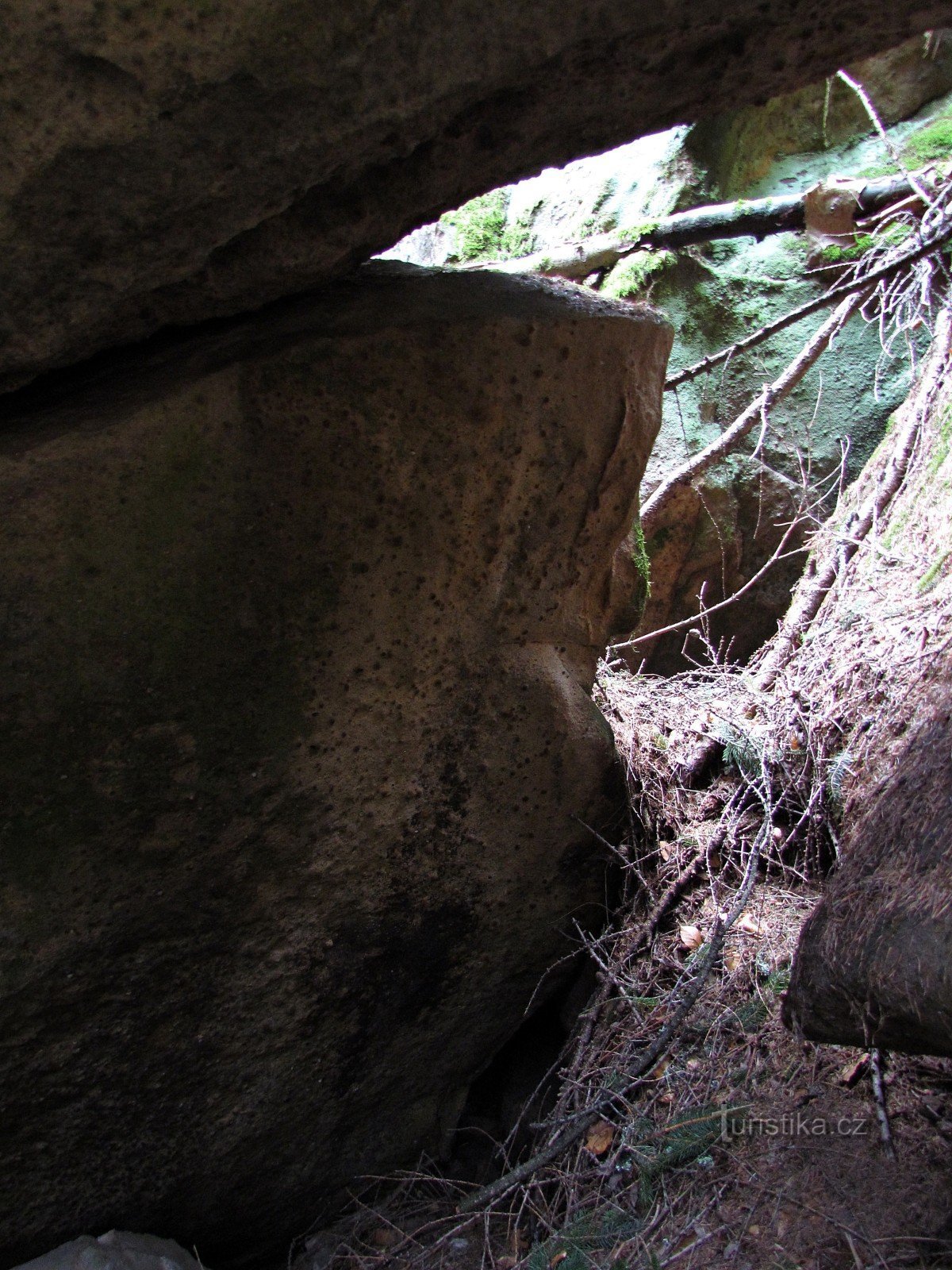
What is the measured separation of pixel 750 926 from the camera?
2.38 m

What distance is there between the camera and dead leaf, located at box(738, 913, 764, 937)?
2342 millimetres

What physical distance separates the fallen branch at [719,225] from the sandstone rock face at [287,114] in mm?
2866

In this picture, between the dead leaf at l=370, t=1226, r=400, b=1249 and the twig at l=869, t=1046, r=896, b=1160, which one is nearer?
the twig at l=869, t=1046, r=896, b=1160

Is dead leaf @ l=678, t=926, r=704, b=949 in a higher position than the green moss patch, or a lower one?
lower

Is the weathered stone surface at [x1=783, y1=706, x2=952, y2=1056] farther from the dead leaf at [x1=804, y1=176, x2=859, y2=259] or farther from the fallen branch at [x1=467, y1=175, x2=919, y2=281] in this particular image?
the dead leaf at [x1=804, y1=176, x2=859, y2=259]

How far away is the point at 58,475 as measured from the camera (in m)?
1.53

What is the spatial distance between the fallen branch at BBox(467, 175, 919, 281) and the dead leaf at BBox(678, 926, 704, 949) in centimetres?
289

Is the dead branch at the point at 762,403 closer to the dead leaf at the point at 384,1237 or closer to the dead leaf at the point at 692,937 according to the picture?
the dead leaf at the point at 692,937

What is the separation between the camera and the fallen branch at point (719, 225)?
14.6ft

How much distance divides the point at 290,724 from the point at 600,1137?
3.82 feet

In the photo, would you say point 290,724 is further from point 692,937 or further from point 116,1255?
point 692,937

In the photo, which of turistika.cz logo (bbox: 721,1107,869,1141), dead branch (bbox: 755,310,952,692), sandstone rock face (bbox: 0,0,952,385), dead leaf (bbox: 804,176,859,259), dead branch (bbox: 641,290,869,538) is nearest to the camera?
sandstone rock face (bbox: 0,0,952,385)

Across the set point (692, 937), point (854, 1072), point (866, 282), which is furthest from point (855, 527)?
point (854, 1072)

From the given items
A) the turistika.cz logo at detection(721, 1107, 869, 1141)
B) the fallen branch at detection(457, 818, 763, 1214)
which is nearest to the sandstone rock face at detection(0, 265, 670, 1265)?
the fallen branch at detection(457, 818, 763, 1214)
